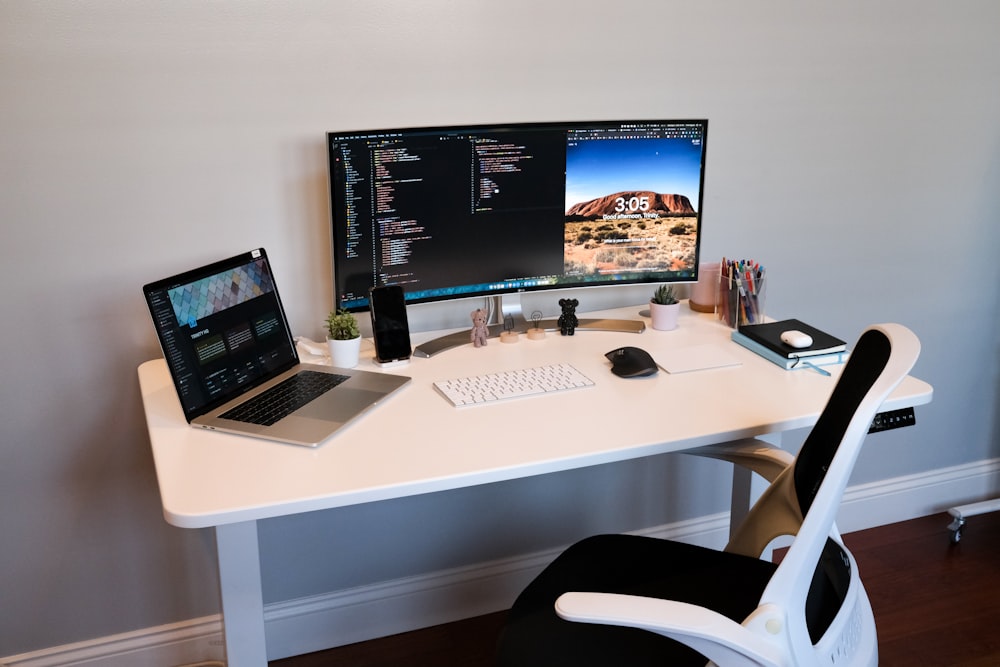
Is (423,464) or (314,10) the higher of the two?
(314,10)

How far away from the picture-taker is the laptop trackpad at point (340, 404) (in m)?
1.72

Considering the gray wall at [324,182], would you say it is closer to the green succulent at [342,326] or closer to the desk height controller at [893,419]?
the green succulent at [342,326]

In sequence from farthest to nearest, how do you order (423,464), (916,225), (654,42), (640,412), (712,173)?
(916,225), (712,173), (654,42), (640,412), (423,464)

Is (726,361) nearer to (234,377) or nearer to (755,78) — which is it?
(755,78)

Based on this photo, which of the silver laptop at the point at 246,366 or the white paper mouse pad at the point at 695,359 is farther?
the white paper mouse pad at the point at 695,359

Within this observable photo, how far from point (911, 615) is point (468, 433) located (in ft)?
5.10

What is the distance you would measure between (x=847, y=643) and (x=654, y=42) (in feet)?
4.88

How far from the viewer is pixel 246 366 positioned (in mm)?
1844

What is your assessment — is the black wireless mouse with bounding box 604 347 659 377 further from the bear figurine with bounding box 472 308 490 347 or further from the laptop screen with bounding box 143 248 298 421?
the laptop screen with bounding box 143 248 298 421

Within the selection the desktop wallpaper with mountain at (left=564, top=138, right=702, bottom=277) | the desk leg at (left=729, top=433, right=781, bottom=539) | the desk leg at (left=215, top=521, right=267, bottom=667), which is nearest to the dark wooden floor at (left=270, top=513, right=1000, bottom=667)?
the desk leg at (left=729, top=433, right=781, bottom=539)

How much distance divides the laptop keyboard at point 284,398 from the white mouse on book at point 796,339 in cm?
95

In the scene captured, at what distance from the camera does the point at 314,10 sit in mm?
1983

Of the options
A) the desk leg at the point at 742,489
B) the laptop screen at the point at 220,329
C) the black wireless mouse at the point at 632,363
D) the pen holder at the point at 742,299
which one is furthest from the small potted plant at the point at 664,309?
the laptop screen at the point at 220,329

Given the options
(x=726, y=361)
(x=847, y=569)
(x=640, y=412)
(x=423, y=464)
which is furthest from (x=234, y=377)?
(x=847, y=569)
